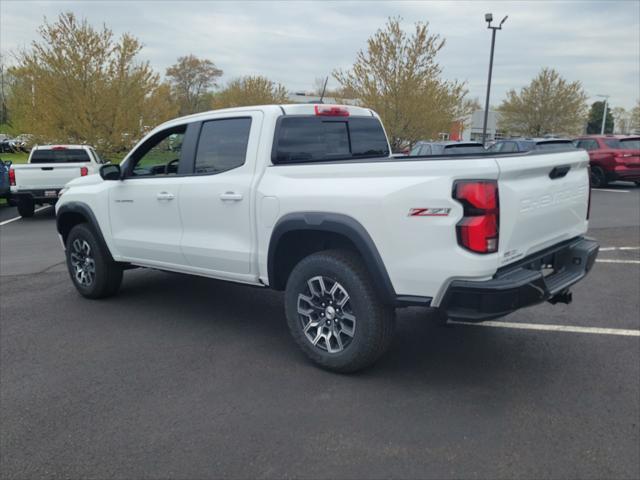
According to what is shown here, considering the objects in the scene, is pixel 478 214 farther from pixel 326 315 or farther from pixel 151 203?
pixel 151 203

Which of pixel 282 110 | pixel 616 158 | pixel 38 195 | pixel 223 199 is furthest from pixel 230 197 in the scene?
pixel 616 158

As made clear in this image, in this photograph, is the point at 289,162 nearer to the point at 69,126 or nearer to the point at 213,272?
the point at 213,272

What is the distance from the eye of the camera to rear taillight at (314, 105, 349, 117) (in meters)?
4.59

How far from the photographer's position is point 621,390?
143 inches

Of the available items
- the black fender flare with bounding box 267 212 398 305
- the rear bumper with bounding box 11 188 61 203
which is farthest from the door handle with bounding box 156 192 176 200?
the rear bumper with bounding box 11 188 61 203

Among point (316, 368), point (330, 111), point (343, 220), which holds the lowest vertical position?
point (316, 368)

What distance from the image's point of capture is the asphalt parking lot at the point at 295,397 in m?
2.89

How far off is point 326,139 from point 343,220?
125 centimetres

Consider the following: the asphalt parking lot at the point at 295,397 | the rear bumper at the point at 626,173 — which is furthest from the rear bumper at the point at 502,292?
the rear bumper at the point at 626,173

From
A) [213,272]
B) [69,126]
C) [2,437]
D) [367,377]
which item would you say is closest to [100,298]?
[213,272]

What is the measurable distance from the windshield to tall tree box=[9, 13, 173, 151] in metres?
18.3

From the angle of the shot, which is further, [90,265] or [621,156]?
[621,156]

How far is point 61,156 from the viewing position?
13.8 metres

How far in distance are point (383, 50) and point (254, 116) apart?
23.6 meters
